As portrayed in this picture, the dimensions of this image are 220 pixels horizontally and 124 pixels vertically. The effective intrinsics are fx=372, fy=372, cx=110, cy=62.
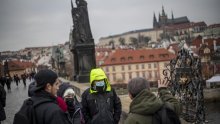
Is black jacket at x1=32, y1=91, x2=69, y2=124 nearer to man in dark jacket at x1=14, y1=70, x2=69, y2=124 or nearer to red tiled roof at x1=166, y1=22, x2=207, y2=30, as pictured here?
man in dark jacket at x1=14, y1=70, x2=69, y2=124

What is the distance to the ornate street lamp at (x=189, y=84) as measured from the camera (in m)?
7.72

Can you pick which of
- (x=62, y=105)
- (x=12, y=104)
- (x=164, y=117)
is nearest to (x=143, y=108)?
(x=164, y=117)

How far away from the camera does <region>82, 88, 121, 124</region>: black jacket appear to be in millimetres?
5279

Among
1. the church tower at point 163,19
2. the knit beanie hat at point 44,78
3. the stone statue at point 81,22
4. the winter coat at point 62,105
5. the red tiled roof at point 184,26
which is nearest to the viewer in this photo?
the knit beanie hat at point 44,78

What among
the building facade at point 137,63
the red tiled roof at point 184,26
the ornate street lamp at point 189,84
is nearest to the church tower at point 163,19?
the red tiled roof at point 184,26

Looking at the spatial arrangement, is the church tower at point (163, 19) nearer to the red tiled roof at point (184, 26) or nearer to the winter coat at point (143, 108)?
the red tiled roof at point (184, 26)

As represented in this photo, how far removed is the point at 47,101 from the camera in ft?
10.9

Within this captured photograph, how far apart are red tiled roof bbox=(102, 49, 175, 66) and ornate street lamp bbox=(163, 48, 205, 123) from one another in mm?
69037

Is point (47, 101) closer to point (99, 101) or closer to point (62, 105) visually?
point (62, 105)

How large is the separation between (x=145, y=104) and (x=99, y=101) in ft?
7.38

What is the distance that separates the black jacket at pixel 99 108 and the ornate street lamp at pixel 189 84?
7.60 feet

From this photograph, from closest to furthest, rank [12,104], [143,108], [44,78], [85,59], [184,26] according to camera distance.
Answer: [143,108] → [44,78] → [12,104] → [85,59] → [184,26]

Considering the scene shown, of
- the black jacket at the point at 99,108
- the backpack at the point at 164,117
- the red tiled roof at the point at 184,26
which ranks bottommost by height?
the black jacket at the point at 99,108

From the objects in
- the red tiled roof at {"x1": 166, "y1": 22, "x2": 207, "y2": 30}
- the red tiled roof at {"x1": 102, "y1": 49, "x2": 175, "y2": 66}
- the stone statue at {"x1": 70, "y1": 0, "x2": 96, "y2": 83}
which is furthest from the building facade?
the red tiled roof at {"x1": 166, "y1": 22, "x2": 207, "y2": 30}
